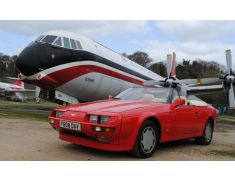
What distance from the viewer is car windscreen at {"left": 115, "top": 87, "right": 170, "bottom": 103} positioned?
7438 mm

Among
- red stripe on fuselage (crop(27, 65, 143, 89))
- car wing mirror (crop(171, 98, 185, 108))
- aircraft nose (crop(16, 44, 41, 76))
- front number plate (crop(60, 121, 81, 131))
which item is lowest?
front number plate (crop(60, 121, 81, 131))

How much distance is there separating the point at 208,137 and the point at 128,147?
3614mm

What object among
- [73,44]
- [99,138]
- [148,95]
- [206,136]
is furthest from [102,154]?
[73,44]

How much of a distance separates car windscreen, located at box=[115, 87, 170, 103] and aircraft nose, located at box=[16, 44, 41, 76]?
6515 mm

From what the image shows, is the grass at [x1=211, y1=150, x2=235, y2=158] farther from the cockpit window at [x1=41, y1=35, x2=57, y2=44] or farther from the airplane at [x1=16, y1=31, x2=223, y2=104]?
the cockpit window at [x1=41, y1=35, x2=57, y2=44]

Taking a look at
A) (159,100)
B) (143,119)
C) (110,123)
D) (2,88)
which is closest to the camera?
(110,123)

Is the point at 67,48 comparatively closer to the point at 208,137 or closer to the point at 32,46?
the point at 32,46

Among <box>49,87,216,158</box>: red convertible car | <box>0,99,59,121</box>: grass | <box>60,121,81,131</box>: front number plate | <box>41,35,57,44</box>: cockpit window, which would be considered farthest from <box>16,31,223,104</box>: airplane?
<box>60,121,81,131</box>: front number plate

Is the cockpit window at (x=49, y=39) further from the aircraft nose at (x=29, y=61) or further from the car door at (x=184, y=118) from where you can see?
the car door at (x=184, y=118)

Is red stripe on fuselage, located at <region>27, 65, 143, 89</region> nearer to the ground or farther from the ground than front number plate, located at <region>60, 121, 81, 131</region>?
farther from the ground

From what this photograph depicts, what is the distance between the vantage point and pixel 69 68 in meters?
14.0

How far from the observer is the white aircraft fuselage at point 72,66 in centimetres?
1355

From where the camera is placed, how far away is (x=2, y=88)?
53469 millimetres
